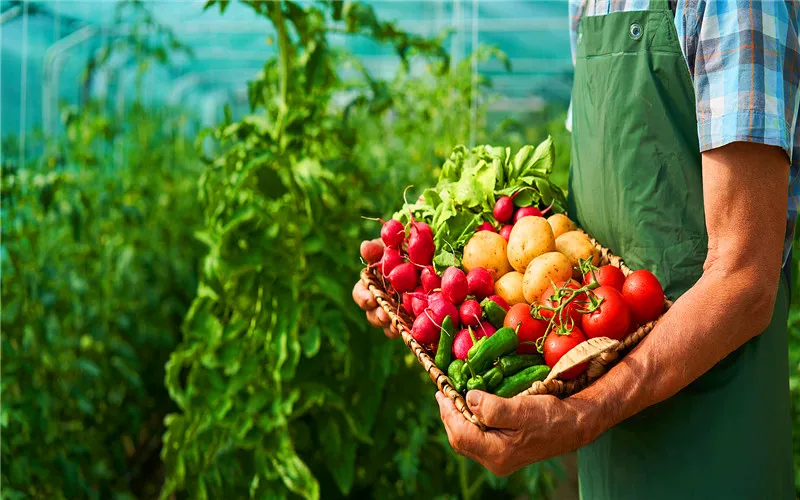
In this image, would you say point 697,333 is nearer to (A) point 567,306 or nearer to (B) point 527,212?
(A) point 567,306

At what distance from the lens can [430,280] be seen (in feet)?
5.22

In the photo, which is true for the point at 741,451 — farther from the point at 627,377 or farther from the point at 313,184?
the point at 313,184

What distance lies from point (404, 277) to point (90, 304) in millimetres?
2381

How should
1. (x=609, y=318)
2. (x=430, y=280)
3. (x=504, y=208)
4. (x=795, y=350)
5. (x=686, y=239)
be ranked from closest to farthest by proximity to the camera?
(x=609, y=318) < (x=686, y=239) < (x=430, y=280) < (x=504, y=208) < (x=795, y=350)

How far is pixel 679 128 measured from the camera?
4.42 ft

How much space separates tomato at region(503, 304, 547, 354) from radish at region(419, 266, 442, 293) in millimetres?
236

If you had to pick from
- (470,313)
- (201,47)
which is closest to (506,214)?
(470,313)

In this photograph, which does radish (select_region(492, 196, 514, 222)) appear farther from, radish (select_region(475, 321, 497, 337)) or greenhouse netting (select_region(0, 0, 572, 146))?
greenhouse netting (select_region(0, 0, 572, 146))

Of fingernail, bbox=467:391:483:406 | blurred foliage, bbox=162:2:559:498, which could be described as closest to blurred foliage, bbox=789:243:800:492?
blurred foliage, bbox=162:2:559:498

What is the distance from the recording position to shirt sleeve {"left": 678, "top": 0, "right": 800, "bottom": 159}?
1.15 meters

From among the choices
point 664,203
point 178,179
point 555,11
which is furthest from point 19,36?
point 555,11

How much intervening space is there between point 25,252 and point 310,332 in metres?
1.27

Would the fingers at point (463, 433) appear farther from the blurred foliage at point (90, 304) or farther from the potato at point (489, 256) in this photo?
the blurred foliage at point (90, 304)

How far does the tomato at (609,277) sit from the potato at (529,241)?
0.12 meters
